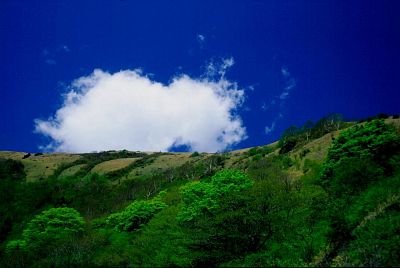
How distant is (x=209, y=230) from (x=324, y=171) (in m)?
21.2

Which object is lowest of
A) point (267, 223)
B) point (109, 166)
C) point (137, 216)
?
point (267, 223)

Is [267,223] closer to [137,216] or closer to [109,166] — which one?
[137,216]

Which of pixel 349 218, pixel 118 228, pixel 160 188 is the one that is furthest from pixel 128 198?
pixel 349 218

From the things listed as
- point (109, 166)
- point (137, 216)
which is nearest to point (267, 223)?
point (137, 216)

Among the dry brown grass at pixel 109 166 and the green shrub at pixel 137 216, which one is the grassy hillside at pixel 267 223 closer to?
the green shrub at pixel 137 216

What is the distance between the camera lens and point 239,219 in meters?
34.3

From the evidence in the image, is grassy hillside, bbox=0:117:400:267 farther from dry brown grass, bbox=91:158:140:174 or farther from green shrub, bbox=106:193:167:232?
dry brown grass, bbox=91:158:140:174

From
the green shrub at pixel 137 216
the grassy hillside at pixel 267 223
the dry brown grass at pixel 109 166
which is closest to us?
the grassy hillside at pixel 267 223

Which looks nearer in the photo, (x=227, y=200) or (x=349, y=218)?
(x=349, y=218)

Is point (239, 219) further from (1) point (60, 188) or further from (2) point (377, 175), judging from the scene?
(1) point (60, 188)

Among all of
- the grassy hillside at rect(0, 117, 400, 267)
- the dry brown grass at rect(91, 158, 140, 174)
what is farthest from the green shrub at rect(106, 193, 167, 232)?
the dry brown grass at rect(91, 158, 140, 174)

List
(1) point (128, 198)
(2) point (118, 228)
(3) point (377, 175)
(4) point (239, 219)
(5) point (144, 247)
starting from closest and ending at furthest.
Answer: (4) point (239, 219) < (3) point (377, 175) < (5) point (144, 247) < (2) point (118, 228) < (1) point (128, 198)

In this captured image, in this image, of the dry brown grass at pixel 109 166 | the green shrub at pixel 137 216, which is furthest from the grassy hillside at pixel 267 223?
the dry brown grass at pixel 109 166

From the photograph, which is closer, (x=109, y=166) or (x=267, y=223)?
(x=267, y=223)
